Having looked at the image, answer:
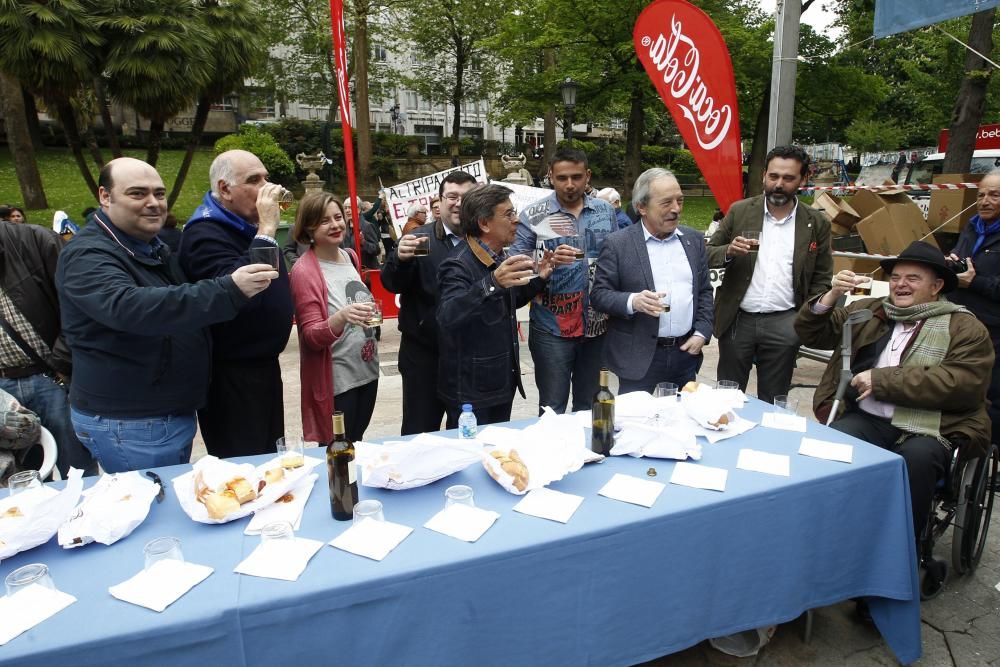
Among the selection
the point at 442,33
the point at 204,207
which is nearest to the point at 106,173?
the point at 204,207

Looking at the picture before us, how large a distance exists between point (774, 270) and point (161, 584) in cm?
345

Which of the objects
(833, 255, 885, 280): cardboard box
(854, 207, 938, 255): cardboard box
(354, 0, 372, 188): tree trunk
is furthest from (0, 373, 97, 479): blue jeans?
(354, 0, 372, 188): tree trunk

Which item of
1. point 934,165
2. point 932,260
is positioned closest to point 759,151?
point 934,165

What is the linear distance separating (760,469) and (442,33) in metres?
29.2

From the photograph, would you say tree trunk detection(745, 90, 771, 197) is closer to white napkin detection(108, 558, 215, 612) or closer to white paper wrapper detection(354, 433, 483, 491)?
white paper wrapper detection(354, 433, 483, 491)

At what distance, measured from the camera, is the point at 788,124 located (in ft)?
18.0

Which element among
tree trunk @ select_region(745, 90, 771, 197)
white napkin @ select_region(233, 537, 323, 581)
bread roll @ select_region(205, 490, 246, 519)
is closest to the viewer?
white napkin @ select_region(233, 537, 323, 581)

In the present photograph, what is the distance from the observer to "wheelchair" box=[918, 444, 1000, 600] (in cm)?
272

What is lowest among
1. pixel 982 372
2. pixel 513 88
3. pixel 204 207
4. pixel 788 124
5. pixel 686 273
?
pixel 982 372

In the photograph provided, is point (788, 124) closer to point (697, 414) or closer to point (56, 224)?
point (697, 414)

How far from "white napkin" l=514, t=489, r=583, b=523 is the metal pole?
14.5 ft

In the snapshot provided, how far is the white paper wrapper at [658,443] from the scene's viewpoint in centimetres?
233

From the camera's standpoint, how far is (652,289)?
3354mm

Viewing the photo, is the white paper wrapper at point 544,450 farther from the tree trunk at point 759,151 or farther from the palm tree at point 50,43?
the tree trunk at point 759,151
